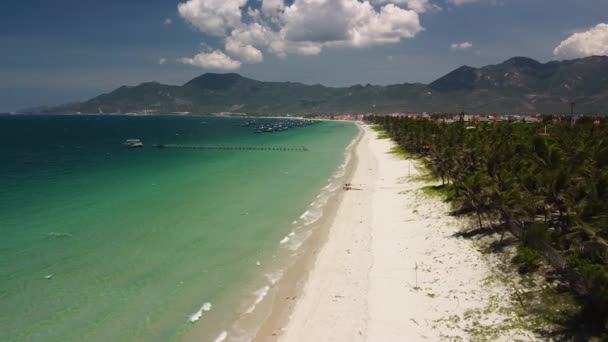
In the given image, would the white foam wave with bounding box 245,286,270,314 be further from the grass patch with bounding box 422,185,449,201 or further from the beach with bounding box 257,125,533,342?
the grass patch with bounding box 422,185,449,201

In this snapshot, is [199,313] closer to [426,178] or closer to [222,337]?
[222,337]

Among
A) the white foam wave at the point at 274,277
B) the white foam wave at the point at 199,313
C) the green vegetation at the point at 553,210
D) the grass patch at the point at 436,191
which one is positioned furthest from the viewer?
the grass patch at the point at 436,191

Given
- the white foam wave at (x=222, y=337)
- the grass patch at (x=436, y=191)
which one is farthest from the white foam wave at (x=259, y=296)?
the grass patch at (x=436, y=191)

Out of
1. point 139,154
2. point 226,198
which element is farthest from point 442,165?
point 139,154

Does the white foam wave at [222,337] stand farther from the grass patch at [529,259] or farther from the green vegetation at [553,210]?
the grass patch at [529,259]

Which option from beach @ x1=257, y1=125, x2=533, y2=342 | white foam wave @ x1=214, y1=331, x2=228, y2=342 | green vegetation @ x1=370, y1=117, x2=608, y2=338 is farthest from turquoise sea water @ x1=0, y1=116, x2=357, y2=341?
green vegetation @ x1=370, y1=117, x2=608, y2=338

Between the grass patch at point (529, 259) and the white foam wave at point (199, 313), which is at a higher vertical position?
the grass patch at point (529, 259)
